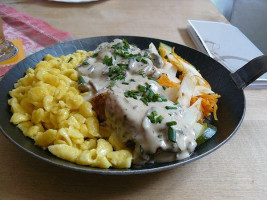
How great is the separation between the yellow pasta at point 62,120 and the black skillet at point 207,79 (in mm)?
35

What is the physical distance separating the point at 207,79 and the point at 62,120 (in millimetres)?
754

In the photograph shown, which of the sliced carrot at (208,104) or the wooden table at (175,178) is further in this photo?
the sliced carrot at (208,104)

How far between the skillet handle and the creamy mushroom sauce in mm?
334

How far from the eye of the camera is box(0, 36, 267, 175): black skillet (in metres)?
0.99

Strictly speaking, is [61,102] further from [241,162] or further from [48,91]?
[241,162]

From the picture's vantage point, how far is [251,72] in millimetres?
1338

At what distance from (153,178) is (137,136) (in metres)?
0.18

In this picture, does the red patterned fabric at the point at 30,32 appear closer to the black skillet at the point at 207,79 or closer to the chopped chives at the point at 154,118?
the black skillet at the point at 207,79

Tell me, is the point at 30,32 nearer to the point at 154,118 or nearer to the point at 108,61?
the point at 108,61

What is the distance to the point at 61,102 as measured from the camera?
1.18m

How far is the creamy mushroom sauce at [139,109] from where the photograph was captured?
104cm

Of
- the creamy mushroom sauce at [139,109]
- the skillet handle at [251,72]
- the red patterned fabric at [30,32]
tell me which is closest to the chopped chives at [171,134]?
the creamy mushroom sauce at [139,109]

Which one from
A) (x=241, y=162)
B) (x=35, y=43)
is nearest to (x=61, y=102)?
(x=241, y=162)

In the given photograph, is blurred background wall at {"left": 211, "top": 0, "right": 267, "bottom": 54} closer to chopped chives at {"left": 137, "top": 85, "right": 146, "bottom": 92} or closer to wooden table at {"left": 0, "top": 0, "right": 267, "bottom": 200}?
wooden table at {"left": 0, "top": 0, "right": 267, "bottom": 200}
